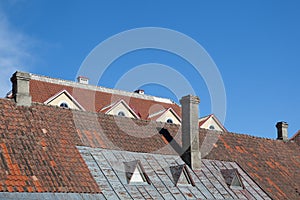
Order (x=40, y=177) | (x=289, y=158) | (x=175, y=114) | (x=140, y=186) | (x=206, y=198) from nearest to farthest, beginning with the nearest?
1. (x=40, y=177)
2. (x=140, y=186)
3. (x=206, y=198)
4. (x=289, y=158)
5. (x=175, y=114)

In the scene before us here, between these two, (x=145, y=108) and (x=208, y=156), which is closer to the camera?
(x=208, y=156)

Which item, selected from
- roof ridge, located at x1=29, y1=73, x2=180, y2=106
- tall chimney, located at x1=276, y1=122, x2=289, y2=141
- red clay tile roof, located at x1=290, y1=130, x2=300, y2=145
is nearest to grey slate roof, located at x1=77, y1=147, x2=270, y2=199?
tall chimney, located at x1=276, y1=122, x2=289, y2=141

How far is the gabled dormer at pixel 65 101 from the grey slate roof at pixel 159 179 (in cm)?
1295

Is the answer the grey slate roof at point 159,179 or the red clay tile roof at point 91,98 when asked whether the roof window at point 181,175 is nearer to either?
the grey slate roof at point 159,179

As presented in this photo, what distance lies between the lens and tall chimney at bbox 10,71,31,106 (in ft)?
64.1

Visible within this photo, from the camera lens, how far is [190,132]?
23438 mm

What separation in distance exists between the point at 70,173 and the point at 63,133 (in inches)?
93.6

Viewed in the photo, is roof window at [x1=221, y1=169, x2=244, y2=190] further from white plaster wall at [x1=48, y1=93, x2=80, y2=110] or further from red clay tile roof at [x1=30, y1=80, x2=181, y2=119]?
red clay tile roof at [x1=30, y1=80, x2=181, y2=119]

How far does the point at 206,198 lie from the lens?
2131 centimetres

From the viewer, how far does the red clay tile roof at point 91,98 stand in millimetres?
34656

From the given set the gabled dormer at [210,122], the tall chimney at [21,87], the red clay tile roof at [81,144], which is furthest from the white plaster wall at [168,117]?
the tall chimney at [21,87]

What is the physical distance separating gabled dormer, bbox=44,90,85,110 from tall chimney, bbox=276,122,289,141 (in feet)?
41.3

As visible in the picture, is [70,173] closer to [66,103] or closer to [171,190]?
[171,190]

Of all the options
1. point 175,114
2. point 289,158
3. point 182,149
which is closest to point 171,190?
point 182,149
